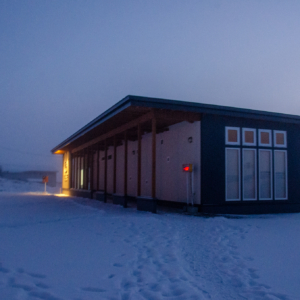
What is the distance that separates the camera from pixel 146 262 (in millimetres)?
5188

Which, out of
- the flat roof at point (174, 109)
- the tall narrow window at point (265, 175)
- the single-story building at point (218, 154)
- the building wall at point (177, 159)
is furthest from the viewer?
the tall narrow window at point (265, 175)

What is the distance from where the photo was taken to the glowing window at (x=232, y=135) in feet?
38.2

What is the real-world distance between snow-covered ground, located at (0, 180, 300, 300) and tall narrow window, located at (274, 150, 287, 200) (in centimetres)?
466

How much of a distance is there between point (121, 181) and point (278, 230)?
1219 cm

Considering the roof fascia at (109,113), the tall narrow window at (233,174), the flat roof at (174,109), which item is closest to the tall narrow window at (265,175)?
the tall narrow window at (233,174)

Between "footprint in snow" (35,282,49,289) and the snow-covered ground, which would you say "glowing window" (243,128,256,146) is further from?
"footprint in snow" (35,282,49,289)

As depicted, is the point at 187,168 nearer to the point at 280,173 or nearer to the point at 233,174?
the point at 233,174

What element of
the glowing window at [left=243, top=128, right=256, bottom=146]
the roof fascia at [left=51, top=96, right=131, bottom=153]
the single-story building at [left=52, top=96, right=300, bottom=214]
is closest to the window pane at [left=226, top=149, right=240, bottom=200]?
the single-story building at [left=52, top=96, right=300, bottom=214]

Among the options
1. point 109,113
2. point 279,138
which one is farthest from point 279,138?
point 109,113

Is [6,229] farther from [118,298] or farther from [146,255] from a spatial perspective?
[118,298]

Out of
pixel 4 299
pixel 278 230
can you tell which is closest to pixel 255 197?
pixel 278 230

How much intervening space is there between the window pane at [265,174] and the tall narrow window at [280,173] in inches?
11.8

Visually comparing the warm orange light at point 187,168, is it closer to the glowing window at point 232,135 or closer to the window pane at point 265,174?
the glowing window at point 232,135

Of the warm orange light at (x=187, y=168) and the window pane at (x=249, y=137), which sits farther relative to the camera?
the window pane at (x=249, y=137)
